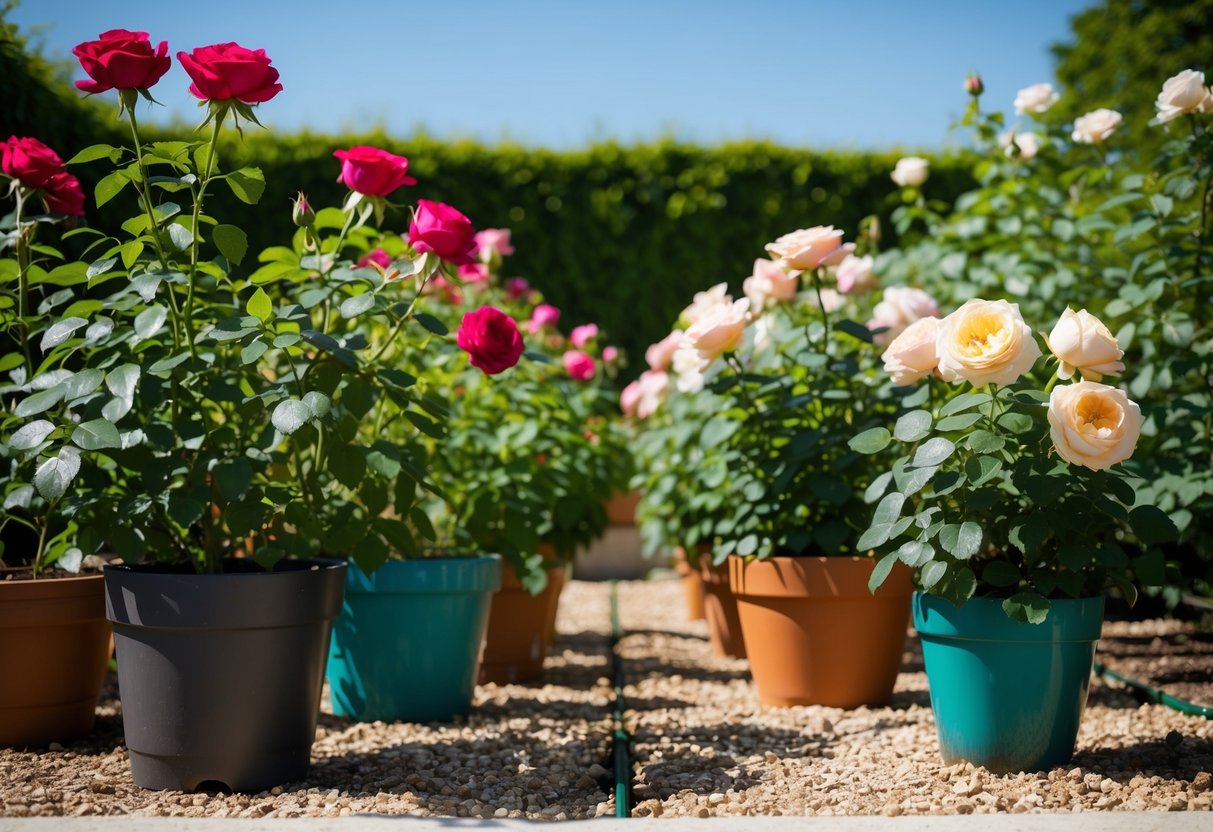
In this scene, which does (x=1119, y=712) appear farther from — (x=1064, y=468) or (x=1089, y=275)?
(x=1089, y=275)

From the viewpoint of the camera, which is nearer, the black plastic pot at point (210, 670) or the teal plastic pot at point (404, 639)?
the black plastic pot at point (210, 670)

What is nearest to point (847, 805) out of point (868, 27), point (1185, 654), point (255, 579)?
point (255, 579)

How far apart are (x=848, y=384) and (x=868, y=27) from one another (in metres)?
2.33

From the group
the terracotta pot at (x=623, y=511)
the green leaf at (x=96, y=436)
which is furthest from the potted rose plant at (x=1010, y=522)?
the terracotta pot at (x=623, y=511)

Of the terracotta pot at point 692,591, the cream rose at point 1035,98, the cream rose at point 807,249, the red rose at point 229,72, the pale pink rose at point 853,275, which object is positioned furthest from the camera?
the terracotta pot at point 692,591

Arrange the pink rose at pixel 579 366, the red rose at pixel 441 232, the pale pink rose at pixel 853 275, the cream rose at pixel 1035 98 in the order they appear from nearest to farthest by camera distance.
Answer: the red rose at pixel 441 232 < the pale pink rose at pixel 853 275 < the cream rose at pixel 1035 98 < the pink rose at pixel 579 366

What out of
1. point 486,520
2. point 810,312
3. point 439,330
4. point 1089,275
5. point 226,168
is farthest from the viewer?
point 226,168

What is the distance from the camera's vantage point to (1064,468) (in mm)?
1592

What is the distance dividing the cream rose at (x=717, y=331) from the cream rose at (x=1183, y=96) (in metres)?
1.11

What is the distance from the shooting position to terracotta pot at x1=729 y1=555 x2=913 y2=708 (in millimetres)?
2195

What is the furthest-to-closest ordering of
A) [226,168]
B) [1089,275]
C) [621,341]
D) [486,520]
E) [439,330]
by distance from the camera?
[621,341] → [226,168] → [1089,275] → [486,520] → [439,330]

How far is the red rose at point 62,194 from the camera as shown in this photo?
6.04 feet

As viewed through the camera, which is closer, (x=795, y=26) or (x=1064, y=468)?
(x=1064, y=468)

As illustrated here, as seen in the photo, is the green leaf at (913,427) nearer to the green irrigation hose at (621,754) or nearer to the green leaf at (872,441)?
the green leaf at (872,441)
